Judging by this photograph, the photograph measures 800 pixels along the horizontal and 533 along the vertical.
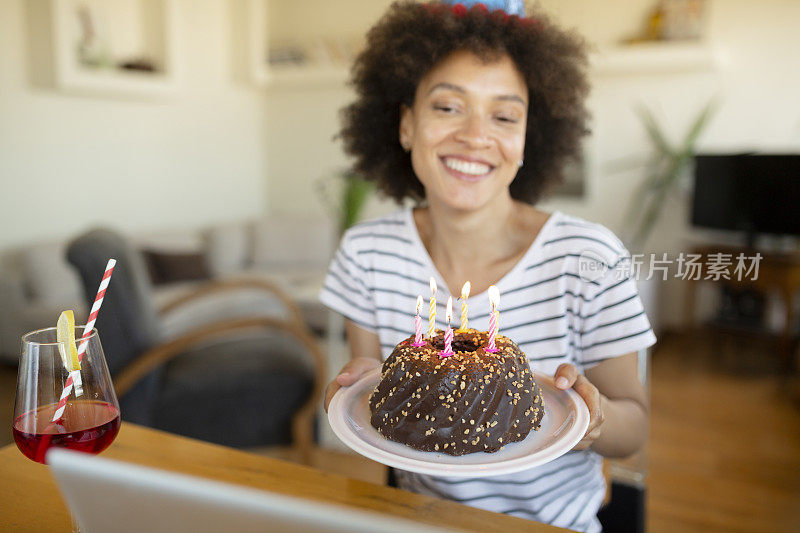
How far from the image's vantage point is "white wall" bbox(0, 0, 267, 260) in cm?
410

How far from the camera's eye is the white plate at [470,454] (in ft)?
2.40

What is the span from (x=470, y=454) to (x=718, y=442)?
265 cm

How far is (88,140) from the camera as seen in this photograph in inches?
181

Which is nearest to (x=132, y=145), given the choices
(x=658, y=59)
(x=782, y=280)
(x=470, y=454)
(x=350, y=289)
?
(x=658, y=59)

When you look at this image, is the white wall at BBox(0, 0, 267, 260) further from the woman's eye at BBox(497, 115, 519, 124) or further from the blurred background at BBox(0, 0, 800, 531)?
the woman's eye at BBox(497, 115, 519, 124)

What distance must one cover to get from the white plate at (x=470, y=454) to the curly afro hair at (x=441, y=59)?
0.59m

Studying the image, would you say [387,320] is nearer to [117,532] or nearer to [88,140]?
[117,532]

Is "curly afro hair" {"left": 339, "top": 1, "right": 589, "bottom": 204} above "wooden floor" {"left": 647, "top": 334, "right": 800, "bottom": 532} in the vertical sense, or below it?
above

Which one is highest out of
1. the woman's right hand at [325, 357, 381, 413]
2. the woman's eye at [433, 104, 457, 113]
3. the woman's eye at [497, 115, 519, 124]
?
the woman's eye at [433, 104, 457, 113]

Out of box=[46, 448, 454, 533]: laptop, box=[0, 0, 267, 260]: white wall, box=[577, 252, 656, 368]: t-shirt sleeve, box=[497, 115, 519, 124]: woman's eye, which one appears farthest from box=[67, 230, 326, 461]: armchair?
box=[0, 0, 267, 260]: white wall

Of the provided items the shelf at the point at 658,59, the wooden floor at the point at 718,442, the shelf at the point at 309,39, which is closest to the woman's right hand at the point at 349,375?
the wooden floor at the point at 718,442

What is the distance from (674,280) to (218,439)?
3653 millimetres

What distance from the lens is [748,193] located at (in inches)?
157

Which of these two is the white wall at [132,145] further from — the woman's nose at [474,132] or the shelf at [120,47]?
the woman's nose at [474,132]
